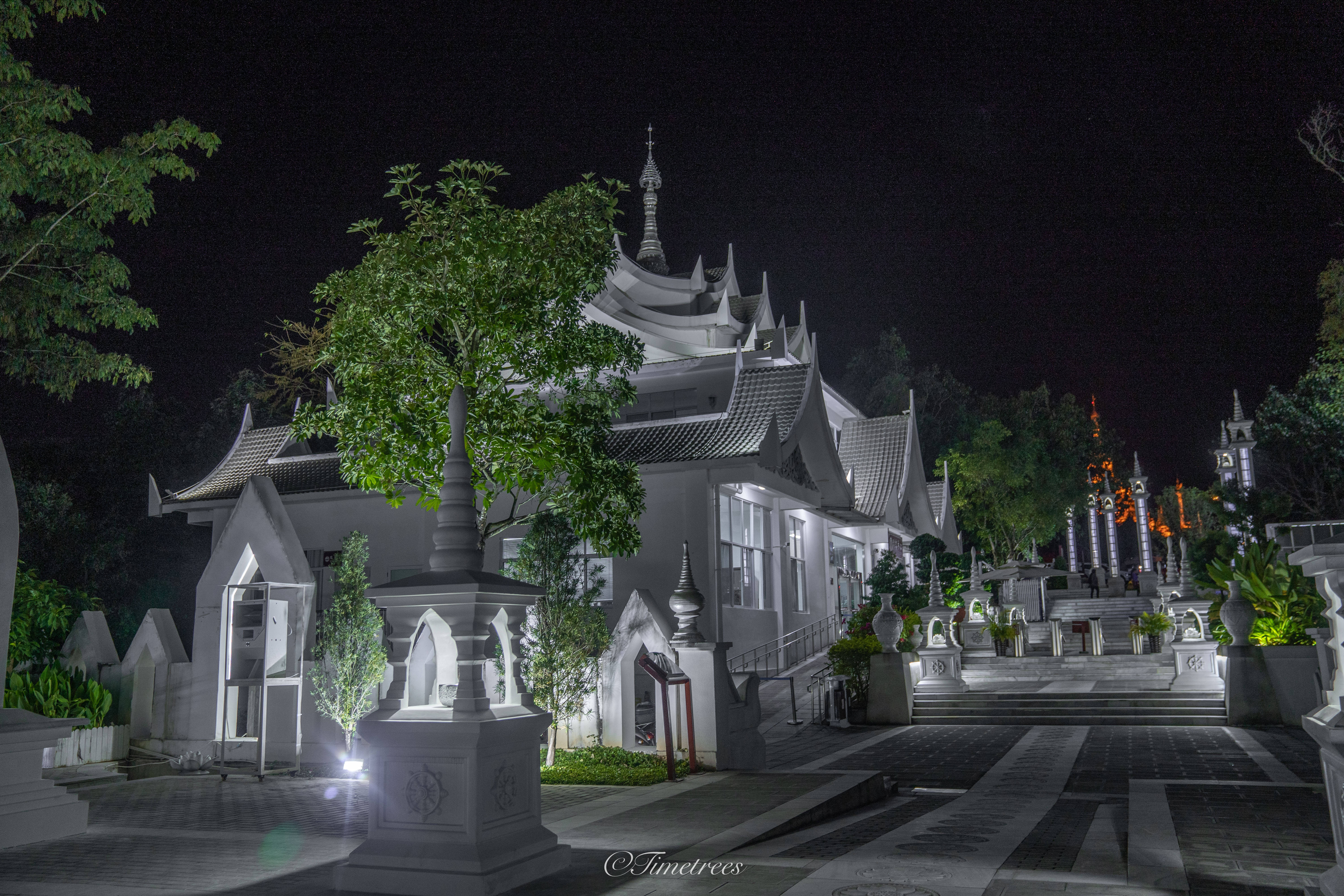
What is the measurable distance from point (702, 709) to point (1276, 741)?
9.07 m

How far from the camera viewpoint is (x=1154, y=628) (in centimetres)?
2427

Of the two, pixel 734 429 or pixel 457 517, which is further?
pixel 734 429

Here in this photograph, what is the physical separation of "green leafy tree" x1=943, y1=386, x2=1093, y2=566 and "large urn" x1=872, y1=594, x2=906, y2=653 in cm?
2652

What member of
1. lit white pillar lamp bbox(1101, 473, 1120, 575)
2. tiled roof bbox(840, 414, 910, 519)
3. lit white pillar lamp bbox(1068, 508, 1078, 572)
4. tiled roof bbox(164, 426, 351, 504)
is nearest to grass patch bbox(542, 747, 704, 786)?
tiled roof bbox(164, 426, 351, 504)

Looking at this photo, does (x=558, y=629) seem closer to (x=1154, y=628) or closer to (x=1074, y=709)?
(x=1074, y=709)

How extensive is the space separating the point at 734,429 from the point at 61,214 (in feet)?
41.5

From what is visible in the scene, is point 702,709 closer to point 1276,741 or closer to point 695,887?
point 695,887

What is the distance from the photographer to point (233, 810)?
985 cm

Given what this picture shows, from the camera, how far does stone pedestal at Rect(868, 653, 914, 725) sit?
59.7 ft

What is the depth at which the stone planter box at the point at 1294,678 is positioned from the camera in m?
16.0

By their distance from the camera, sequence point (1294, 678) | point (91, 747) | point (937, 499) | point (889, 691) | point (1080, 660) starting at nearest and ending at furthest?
point (91, 747), point (1294, 678), point (889, 691), point (1080, 660), point (937, 499)

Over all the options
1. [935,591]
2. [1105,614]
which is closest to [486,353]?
[935,591]

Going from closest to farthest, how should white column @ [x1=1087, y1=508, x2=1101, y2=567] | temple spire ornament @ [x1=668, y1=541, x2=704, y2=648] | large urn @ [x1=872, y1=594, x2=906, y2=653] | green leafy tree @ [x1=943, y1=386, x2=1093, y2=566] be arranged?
temple spire ornament @ [x1=668, y1=541, x2=704, y2=648], large urn @ [x1=872, y1=594, x2=906, y2=653], green leafy tree @ [x1=943, y1=386, x2=1093, y2=566], white column @ [x1=1087, y1=508, x2=1101, y2=567]

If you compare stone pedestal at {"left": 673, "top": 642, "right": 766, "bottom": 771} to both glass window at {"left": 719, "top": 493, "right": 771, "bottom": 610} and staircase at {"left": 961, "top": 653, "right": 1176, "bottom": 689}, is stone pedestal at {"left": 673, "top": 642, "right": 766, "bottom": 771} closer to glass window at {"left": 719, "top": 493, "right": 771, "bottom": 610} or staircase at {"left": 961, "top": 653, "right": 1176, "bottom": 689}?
glass window at {"left": 719, "top": 493, "right": 771, "bottom": 610}
